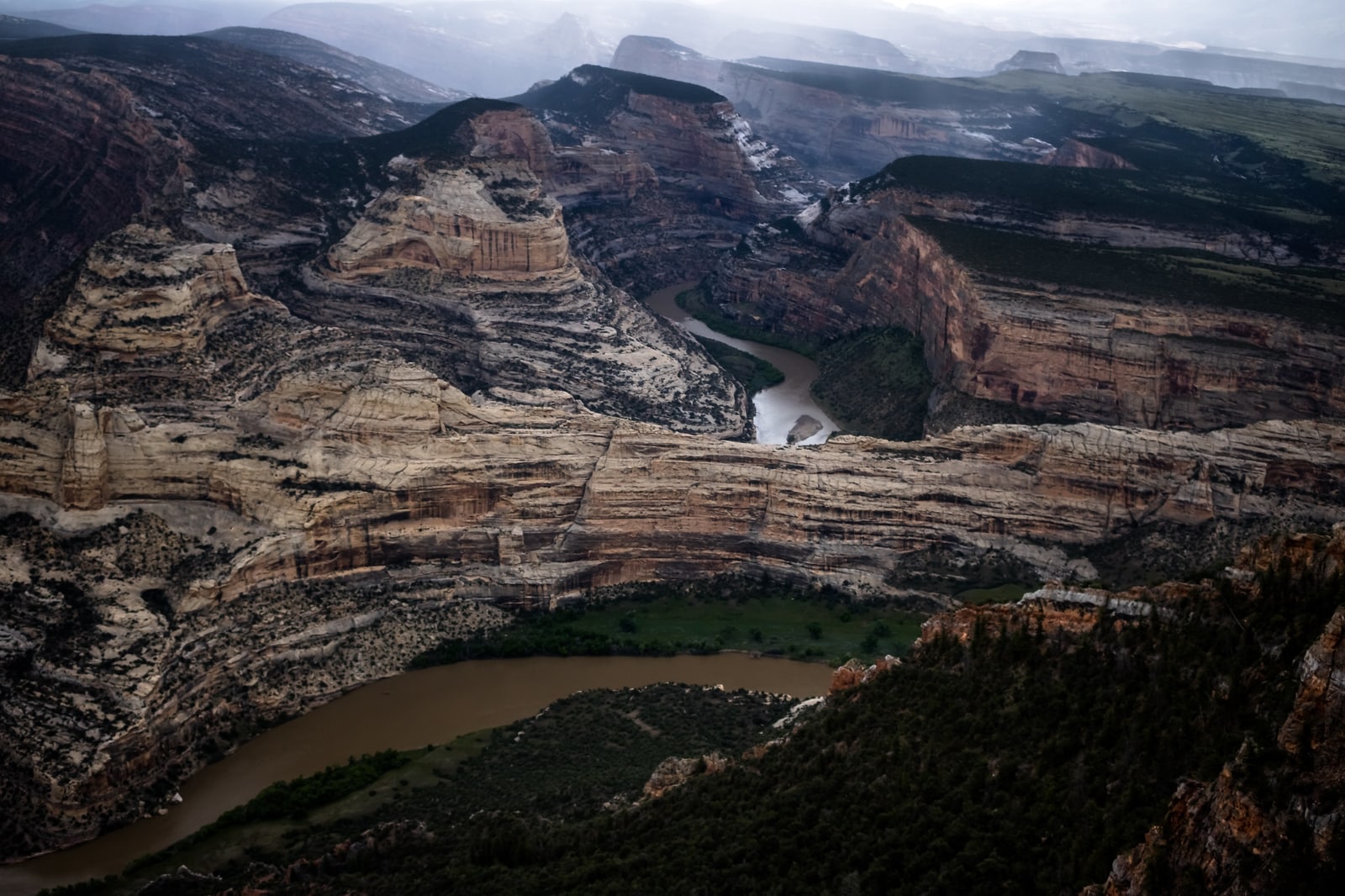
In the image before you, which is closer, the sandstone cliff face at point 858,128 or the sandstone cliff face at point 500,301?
the sandstone cliff face at point 500,301

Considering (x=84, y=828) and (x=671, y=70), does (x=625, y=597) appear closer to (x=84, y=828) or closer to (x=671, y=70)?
(x=84, y=828)

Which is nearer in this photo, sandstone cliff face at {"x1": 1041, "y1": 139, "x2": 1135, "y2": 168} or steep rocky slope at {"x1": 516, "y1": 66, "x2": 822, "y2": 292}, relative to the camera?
steep rocky slope at {"x1": 516, "y1": 66, "x2": 822, "y2": 292}

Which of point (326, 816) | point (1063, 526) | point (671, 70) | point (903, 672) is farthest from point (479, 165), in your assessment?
point (671, 70)

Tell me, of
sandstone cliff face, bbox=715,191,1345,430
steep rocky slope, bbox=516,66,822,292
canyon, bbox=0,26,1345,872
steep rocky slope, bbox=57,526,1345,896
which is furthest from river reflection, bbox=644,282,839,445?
steep rocky slope, bbox=57,526,1345,896

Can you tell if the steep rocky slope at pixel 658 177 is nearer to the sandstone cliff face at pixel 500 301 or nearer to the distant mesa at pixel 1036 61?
the sandstone cliff face at pixel 500 301

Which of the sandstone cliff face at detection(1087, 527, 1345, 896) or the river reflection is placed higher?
the sandstone cliff face at detection(1087, 527, 1345, 896)

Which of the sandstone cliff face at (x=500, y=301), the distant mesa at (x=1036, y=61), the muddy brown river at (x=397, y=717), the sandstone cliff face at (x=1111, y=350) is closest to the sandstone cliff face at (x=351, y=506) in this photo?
the muddy brown river at (x=397, y=717)

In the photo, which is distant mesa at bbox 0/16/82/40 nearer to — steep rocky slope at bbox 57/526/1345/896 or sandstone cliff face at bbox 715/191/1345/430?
sandstone cliff face at bbox 715/191/1345/430
